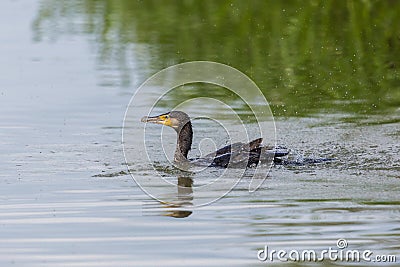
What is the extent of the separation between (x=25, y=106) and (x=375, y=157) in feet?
12.2

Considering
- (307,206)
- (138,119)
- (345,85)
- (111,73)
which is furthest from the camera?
(111,73)

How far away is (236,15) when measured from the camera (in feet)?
51.3

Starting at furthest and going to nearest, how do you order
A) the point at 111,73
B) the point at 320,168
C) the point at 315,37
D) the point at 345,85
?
the point at 315,37 < the point at 111,73 < the point at 345,85 < the point at 320,168

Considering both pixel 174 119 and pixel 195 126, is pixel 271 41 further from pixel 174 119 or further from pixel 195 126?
pixel 174 119

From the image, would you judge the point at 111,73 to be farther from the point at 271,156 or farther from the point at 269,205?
the point at 269,205

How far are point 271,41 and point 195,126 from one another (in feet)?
11.6

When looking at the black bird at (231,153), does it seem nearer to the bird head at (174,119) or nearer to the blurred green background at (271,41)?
the bird head at (174,119)

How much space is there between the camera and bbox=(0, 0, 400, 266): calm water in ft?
23.5

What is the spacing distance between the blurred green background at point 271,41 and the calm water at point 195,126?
31mm

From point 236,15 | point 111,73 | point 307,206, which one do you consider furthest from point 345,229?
point 236,15

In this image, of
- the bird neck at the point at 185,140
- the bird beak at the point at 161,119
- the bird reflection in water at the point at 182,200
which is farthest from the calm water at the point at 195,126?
the bird beak at the point at 161,119

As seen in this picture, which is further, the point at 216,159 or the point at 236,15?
the point at 236,15

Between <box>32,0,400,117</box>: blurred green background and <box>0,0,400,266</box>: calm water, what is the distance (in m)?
0.03

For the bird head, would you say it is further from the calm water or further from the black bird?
the calm water
